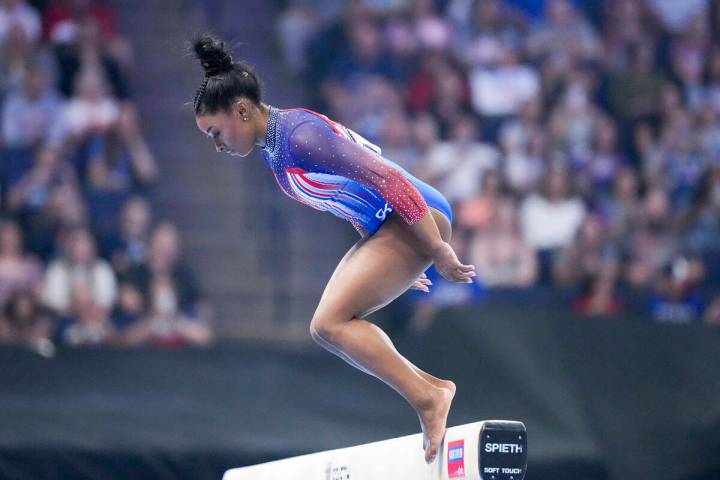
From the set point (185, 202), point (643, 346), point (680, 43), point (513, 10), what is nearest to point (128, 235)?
point (185, 202)

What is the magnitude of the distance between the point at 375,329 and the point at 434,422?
40 cm

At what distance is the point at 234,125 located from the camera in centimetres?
372

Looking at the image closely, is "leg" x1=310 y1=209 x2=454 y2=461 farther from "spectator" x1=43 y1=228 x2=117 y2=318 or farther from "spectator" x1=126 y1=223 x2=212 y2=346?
"spectator" x1=43 y1=228 x2=117 y2=318

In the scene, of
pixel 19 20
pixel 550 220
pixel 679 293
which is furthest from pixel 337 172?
pixel 19 20

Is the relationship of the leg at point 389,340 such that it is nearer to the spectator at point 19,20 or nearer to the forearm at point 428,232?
the forearm at point 428,232

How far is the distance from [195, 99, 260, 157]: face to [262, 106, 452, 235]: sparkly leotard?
0.22 ft

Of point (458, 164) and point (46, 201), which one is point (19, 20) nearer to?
point (46, 201)

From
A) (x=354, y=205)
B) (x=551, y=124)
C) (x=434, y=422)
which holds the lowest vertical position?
(x=434, y=422)

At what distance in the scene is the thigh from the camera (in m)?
3.65

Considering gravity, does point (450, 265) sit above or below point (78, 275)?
below

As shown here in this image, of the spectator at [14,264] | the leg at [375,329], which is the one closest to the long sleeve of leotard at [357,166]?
the leg at [375,329]

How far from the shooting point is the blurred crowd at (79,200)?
23.4ft

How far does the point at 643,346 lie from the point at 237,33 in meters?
5.68

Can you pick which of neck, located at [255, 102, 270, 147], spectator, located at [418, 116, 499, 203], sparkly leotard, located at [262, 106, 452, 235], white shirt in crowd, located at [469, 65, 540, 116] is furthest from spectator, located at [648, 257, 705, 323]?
neck, located at [255, 102, 270, 147]
